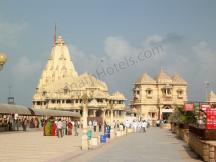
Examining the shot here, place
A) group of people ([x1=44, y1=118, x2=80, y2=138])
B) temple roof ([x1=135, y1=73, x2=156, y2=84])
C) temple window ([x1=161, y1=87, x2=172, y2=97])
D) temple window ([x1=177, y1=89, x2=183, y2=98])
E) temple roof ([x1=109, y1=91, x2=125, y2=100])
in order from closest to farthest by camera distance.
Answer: group of people ([x1=44, y1=118, x2=80, y2=138]) → temple roof ([x1=109, y1=91, x2=125, y2=100]) → temple window ([x1=161, y1=87, x2=172, y2=97]) → temple window ([x1=177, y1=89, x2=183, y2=98]) → temple roof ([x1=135, y1=73, x2=156, y2=84])

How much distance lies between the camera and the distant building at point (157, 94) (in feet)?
345

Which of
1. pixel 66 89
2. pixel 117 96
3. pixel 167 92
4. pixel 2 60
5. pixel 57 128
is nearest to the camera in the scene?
pixel 2 60

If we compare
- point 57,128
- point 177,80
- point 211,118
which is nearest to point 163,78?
point 177,80

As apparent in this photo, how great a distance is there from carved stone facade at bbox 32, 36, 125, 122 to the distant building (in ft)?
17.6

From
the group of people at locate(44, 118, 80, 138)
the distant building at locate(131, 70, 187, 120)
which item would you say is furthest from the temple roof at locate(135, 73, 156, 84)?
the group of people at locate(44, 118, 80, 138)

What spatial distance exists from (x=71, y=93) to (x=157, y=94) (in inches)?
767

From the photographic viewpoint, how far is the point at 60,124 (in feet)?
105

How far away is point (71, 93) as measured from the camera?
98.9 m

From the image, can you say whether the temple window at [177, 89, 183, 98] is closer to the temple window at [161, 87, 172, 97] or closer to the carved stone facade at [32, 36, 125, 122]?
the temple window at [161, 87, 172, 97]

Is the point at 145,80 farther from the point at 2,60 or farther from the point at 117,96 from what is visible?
the point at 2,60

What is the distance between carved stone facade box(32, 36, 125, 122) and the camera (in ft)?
312

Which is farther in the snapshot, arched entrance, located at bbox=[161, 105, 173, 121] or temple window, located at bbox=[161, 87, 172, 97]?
temple window, located at bbox=[161, 87, 172, 97]

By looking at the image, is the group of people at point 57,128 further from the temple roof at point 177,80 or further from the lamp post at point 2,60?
the temple roof at point 177,80

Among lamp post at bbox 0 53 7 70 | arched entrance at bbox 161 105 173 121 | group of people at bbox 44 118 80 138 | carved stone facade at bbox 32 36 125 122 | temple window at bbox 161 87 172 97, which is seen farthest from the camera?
temple window at bbox 161 87 172 97
